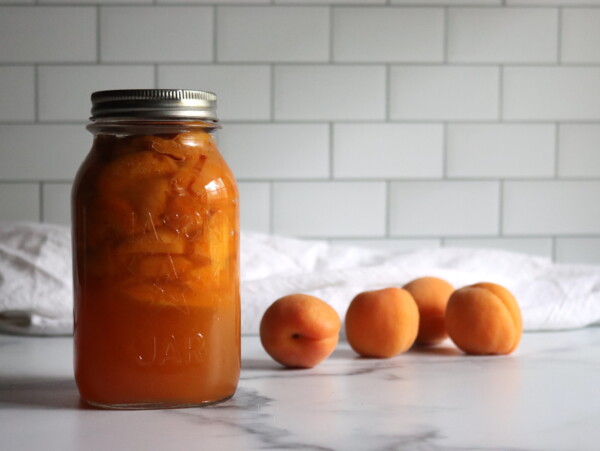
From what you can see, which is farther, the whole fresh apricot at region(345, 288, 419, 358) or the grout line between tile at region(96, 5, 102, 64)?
the grout line between tile at region(96, 5, 102, 64)

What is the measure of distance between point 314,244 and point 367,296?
1.93 ft

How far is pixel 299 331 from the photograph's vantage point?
0.77m

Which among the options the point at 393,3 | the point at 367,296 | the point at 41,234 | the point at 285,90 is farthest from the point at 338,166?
the point at 367,296

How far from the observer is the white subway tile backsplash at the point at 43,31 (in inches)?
63.1

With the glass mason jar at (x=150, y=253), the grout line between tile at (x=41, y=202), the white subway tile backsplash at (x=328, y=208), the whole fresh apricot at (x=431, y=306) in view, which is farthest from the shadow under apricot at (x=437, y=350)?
the grout line between tile at (x=41, y=202)

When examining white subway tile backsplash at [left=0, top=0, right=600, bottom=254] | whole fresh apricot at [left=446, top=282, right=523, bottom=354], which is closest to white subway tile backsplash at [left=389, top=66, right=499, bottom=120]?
white subway tile backsplash at [left=0, top=0, right=600, bottom=254]

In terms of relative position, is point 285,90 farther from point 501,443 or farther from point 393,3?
point 501,443

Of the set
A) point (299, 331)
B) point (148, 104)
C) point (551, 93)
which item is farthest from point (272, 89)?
point (148, 104)

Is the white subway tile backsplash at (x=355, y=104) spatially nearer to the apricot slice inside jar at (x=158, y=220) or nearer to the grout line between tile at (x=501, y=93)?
the grout line between tile at (x=501, y=93)

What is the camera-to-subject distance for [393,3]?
163 centimetres

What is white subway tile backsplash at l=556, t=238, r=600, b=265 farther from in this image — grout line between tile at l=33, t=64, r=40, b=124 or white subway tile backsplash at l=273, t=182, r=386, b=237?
grout line between tile at l=33, t=64, r=40, b=124

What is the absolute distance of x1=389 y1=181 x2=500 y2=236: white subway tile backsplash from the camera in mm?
1662

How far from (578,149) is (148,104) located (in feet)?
4.25

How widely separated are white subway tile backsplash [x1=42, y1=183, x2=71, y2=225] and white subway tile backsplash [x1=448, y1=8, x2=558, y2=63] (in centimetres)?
82
